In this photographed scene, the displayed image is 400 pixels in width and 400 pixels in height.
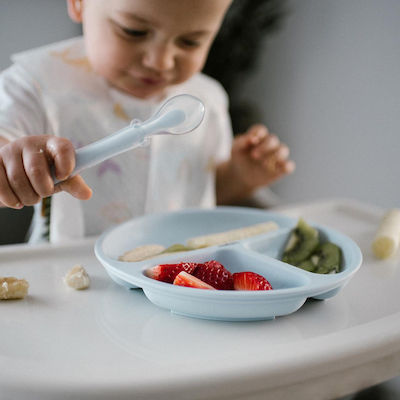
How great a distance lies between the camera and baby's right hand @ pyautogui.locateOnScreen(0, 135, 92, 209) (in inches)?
23.5

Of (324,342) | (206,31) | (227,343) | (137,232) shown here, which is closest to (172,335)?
(227,343)

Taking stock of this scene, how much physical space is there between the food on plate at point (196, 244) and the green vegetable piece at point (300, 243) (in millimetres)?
40

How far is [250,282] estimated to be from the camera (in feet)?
1.85

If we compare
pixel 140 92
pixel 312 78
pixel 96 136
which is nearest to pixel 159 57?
pixel 140 92

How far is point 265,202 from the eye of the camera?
6.47 ft

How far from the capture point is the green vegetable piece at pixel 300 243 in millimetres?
733

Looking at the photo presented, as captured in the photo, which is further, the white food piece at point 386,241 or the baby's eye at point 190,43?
the baby's eye at point 190,43

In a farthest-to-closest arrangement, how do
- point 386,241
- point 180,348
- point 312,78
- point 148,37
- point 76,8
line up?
point 312,78 < point 76,8 < point 148,37 < point 386,241 < point 180,348

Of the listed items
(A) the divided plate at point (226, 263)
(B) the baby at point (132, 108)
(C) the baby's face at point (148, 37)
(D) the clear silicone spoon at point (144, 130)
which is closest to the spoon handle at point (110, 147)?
(D) the clear silicone spoon at point (144, 130)

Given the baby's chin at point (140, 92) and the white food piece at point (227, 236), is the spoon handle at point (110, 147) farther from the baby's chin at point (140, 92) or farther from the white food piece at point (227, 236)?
the baby's chin at point (140, 92)

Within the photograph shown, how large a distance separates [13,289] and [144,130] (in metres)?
0.26

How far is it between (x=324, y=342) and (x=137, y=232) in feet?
1.36

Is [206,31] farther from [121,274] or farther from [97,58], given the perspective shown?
[121,274]

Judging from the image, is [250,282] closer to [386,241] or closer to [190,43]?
[386,241]
